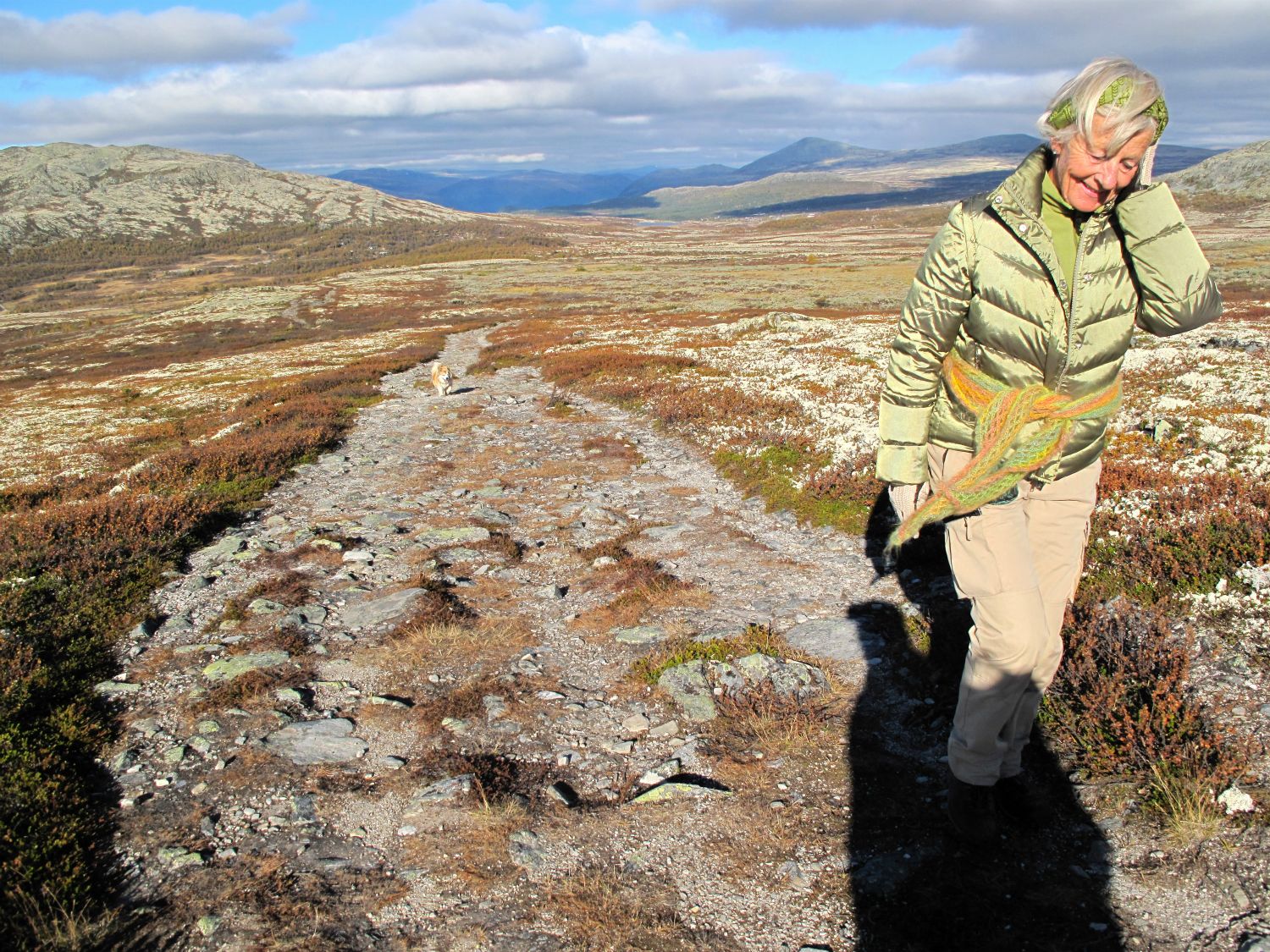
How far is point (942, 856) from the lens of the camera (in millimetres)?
4418

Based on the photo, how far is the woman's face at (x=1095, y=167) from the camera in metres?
3.54

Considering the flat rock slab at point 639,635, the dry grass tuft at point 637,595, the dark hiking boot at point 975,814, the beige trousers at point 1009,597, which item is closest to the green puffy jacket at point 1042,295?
the beige trousers at point 1009,597

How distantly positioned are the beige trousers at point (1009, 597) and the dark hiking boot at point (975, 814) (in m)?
0.09

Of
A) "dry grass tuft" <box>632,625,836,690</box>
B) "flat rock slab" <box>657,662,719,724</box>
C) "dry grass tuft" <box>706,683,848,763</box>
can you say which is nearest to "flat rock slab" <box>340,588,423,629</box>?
"dry grass tuft" <box>632,625,836,690</box>

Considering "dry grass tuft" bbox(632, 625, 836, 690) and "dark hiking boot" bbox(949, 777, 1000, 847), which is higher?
"dark hiking boot" bbox(949, 777, 1000, 847)

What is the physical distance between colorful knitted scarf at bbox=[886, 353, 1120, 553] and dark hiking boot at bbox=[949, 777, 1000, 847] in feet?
5.63

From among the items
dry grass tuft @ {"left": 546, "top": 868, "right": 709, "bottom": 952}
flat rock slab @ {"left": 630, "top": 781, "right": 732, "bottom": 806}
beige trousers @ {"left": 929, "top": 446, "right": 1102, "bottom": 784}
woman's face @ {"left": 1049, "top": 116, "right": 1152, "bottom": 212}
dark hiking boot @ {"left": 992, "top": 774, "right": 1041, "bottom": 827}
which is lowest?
flat rock slab @ {"left": 630, "top": 781, "right": 732, "bottom": 806}

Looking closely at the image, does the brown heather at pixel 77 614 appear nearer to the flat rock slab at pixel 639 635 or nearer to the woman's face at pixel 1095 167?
the flat rock slab at pixel 639 635

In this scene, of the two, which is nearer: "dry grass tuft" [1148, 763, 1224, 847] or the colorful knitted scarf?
the colorful knitted scarf

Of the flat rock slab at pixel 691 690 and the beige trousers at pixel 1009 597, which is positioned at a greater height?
the beige trousers at pixel 1009 597

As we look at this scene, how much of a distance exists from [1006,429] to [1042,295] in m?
0.72

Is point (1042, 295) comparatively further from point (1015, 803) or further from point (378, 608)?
point (378, 608)

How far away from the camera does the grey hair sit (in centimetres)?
346

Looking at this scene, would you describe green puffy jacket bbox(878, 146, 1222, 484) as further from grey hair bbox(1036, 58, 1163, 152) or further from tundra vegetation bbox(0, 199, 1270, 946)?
tundra vegetation bbox(0, 199, 1270, 946)
